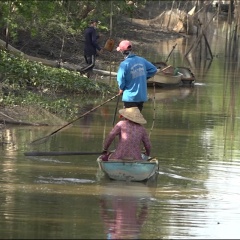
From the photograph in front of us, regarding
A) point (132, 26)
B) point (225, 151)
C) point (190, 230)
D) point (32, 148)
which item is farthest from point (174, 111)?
point (132, 26)

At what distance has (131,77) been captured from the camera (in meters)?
12.8

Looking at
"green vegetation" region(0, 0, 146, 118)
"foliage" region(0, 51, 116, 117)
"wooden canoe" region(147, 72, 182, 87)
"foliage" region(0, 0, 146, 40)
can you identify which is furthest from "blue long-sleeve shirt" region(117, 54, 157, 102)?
"wooden canoe" region(147, 72, 182, 87)

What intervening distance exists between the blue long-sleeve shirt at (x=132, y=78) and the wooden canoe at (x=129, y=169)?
1.24 m

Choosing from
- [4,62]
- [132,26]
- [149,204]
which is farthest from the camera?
[132,26]

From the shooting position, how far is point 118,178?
1211cm

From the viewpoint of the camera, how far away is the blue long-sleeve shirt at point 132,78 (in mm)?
12766

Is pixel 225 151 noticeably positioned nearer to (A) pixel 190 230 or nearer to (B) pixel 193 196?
(B) pixel 193 196

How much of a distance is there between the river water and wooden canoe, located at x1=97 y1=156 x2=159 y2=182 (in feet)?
0.39

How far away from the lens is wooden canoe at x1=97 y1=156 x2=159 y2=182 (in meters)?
11.9

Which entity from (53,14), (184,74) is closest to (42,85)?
(53,14)

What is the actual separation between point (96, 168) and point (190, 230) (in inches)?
148

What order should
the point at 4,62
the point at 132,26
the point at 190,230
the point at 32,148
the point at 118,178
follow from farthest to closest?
the point at 132,26
the point at 4,62
the point at 32,148
the point at 118,178
the point at 190,230

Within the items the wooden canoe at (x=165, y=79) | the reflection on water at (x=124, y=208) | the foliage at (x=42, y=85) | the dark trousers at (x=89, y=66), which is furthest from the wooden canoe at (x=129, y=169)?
the wooden canoe at (x=165, y=79)

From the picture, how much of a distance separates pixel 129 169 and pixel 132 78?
4.83ft
